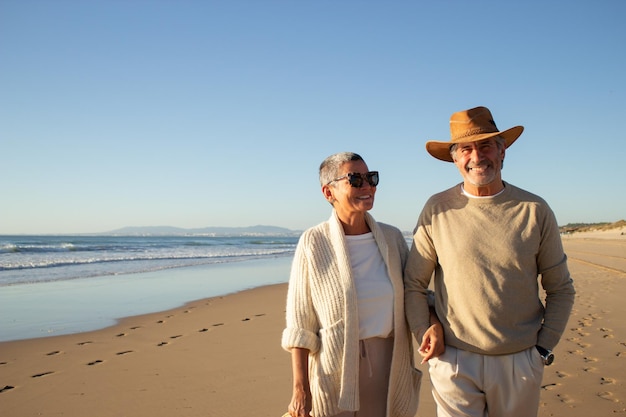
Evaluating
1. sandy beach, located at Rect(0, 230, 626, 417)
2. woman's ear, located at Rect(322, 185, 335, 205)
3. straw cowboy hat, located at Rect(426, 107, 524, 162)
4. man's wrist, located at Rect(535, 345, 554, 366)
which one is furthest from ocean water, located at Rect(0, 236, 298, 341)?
man's wrist, located at Rect(535, 345, 554, 366)

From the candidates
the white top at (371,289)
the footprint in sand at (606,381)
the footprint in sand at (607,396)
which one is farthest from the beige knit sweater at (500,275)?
the footprint in sand at (606,381)

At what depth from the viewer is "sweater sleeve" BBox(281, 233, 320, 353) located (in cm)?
237

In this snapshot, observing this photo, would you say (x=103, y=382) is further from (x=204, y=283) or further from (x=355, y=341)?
(x=204, y=283)

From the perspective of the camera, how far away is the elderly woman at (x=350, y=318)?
2.38 m

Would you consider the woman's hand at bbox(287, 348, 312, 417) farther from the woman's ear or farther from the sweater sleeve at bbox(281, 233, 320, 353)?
the woman's ear

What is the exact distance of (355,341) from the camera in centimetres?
235

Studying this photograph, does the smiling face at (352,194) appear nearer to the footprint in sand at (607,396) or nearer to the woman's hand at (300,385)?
the woman's hand at (300,385)

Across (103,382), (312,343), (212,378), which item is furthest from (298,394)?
(103,382)

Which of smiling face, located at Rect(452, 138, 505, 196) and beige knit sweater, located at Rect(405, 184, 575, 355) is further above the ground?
smiling face, located at Rect(452, 138, 505, 196)

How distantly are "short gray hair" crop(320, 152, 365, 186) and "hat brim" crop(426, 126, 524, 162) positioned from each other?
1.51 feet

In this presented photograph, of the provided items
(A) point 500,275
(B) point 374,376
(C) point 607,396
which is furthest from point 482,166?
(C) point 607,396

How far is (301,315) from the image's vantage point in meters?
2.41

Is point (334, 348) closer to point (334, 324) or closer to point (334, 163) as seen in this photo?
point (334, 324)

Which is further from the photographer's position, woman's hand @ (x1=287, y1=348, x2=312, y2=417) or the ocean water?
the ocean water
